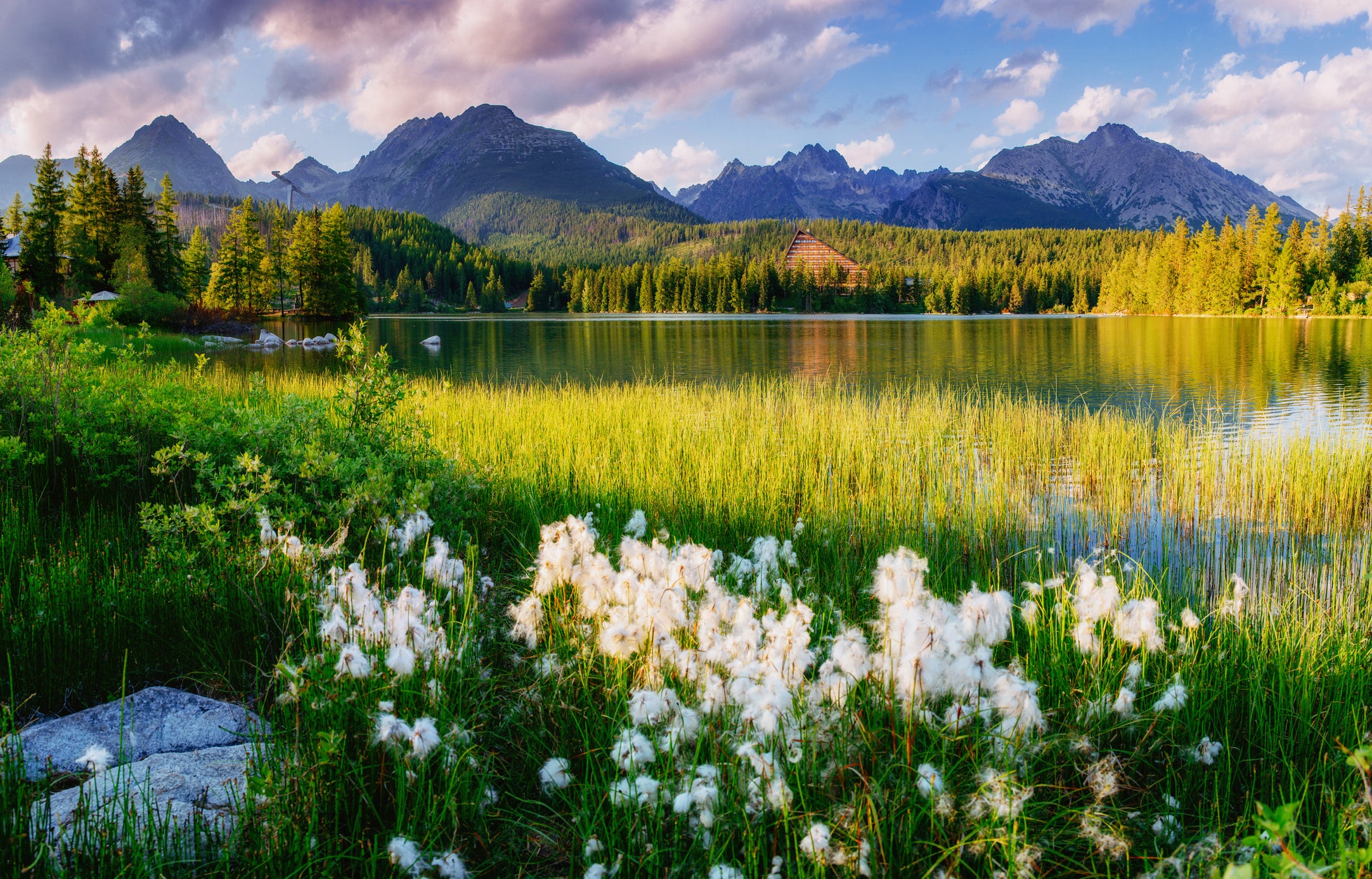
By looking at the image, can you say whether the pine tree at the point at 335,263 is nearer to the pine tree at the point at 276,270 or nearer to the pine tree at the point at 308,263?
the pine tree at the point at 308,263

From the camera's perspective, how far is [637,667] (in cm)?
363

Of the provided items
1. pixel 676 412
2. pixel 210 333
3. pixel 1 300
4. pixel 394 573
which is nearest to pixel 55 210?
pixel 210 333

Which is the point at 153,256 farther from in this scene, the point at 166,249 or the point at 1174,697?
the point at 1174,697

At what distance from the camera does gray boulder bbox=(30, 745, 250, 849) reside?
2330mm

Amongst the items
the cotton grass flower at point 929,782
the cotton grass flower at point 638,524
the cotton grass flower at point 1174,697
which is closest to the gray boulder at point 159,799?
the cotton grass flower at point 929,782

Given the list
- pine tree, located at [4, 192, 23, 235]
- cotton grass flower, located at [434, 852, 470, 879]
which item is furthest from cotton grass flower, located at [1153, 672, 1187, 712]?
pine tree, located at [4, 192, 23, 235]

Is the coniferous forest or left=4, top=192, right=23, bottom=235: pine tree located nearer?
the coniferous forest

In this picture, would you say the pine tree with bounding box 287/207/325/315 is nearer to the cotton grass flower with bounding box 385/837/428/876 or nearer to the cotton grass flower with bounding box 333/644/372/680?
the cotton grass flower with bounding box 333/644/372/680

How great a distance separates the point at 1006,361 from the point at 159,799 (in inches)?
1220

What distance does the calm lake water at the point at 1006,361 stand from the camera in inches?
714

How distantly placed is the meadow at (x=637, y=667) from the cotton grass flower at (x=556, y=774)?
0.04ft

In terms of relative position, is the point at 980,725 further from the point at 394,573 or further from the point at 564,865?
the point at 394,573

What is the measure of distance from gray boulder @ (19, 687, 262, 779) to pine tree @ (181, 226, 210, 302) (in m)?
70.7

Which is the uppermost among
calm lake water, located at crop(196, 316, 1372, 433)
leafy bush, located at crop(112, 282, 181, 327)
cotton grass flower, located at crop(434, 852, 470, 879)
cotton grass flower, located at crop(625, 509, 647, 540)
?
leafy bush, located at crop(112, 282, 181, 327)
